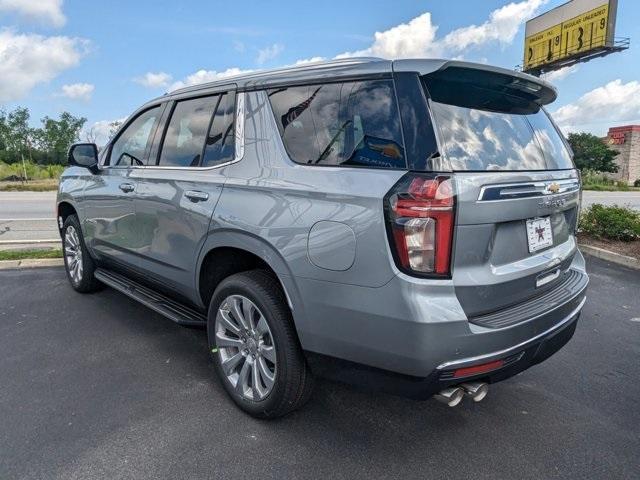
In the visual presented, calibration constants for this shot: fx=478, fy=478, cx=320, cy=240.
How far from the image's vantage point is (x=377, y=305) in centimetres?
208

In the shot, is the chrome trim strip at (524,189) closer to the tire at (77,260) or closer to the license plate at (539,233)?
the license plate at (539,233)

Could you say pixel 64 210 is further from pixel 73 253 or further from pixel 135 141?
pixel 135 141

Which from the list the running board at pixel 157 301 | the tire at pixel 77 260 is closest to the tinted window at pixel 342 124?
the running board at pixel 157 301

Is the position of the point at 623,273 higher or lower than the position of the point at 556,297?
lower

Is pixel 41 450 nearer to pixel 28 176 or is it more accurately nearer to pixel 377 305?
pixel 377 305

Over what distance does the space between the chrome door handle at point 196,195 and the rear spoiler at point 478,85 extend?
1.38 m

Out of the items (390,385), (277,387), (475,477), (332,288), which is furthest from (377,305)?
(475,477)

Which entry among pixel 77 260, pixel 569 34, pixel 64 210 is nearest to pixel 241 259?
pixel 77 260

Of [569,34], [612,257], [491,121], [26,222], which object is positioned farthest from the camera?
[569,34]

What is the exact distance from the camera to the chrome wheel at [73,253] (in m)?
4.94

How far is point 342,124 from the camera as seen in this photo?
92.7 inches

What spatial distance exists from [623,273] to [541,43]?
1576 inches

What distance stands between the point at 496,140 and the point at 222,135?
5.33ft

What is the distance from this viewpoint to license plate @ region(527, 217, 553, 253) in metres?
2.38
